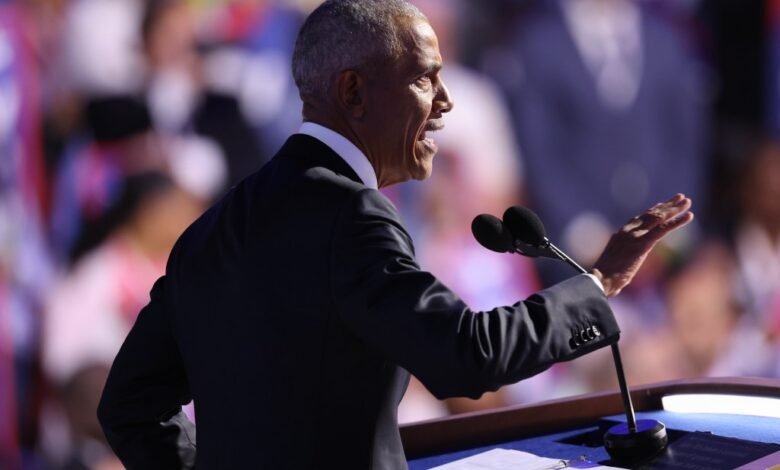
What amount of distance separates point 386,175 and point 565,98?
3455 mm

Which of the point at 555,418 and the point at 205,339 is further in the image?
the point at 555,418

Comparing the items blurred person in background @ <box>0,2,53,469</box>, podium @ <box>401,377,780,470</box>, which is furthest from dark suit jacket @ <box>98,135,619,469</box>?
blurred person in background @ <box>0,2,53,469</box>

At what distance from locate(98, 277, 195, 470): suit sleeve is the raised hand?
2.34 ft

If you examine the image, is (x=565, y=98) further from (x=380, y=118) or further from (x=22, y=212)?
(x=380, y=118)

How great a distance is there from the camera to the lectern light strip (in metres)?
1.86

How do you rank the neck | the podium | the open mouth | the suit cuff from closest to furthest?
the suit cuff, the neck, the open mouth, the podium

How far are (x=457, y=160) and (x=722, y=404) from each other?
8.41ft

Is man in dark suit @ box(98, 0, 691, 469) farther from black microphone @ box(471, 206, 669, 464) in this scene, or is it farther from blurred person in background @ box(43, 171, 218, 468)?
blurred person in background @ box(43, 171, 218, 468)

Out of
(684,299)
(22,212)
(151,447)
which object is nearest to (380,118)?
(151,447)

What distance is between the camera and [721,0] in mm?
5391


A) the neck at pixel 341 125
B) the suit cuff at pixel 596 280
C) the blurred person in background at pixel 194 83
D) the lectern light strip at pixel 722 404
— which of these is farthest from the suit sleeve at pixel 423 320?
the blurred person in background at pixel 194 83

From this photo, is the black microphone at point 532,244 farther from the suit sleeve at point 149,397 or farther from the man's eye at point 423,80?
the suit sleeve at point 149,397

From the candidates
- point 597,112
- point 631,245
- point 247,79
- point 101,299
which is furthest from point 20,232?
point 597,112

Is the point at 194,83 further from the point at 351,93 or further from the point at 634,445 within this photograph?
the point at 634,445
